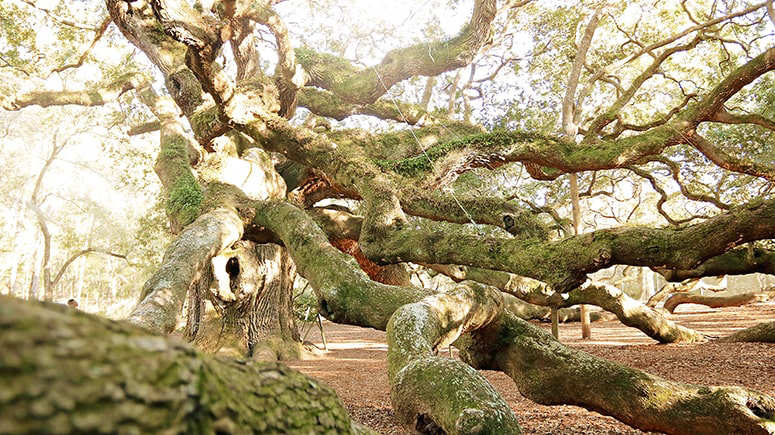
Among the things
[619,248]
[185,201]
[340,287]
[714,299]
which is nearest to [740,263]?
[619,248]

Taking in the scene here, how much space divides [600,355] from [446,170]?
4503mm

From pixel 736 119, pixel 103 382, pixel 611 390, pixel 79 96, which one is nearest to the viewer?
pixel 103 382

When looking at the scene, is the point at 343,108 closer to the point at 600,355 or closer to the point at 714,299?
the point at 600,355

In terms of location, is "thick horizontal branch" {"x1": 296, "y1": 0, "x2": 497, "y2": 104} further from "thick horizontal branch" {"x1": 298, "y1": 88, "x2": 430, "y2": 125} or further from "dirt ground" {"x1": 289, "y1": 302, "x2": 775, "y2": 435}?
"dirt ground" {"x1": 289, "y1": 302, "x2": 775, "y2": 435}

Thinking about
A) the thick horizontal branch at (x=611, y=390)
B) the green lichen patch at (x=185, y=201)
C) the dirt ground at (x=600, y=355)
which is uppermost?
the green lichen patch at (x=185, y=201)

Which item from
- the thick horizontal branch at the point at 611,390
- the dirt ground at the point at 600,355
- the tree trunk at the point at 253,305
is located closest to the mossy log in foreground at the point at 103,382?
the thick horizontal branch at the point at 611,390

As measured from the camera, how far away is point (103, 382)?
0.63 m

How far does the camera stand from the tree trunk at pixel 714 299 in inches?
626

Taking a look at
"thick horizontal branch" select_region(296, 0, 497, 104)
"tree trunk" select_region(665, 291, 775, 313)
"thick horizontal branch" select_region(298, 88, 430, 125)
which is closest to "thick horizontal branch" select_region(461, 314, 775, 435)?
"thick horizontal branch" select_region(296, 0, 497, 104)

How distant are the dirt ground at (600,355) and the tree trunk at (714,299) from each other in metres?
3.32

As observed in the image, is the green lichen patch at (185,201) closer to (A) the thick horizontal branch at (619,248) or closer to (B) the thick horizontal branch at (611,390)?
(A) the thick horizontal branch at (619,248)

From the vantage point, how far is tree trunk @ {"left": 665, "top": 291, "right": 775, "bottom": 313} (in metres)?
15.9

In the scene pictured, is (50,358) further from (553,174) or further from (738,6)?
(738,6)

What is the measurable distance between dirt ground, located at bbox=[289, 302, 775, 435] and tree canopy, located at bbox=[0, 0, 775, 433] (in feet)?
2.56
